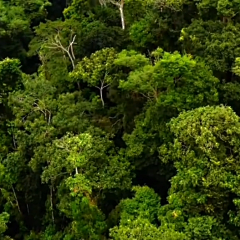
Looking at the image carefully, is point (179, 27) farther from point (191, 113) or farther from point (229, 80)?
point (191, 113)

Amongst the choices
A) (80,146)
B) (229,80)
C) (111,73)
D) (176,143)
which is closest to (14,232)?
(80,146)

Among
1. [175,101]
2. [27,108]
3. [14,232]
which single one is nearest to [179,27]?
[175,101]

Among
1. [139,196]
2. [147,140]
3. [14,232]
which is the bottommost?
[14,232]

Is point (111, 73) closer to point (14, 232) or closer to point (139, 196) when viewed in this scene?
point (139, 196)

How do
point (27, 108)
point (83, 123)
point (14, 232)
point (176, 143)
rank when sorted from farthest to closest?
1. point (14, 232)
2. point (27, 108)
3. point (83, 123)
4. point (176, 143)

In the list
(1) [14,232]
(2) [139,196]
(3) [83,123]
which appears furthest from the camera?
(1) [14,232]

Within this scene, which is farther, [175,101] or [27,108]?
[27,108]

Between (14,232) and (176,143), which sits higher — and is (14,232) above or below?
below
